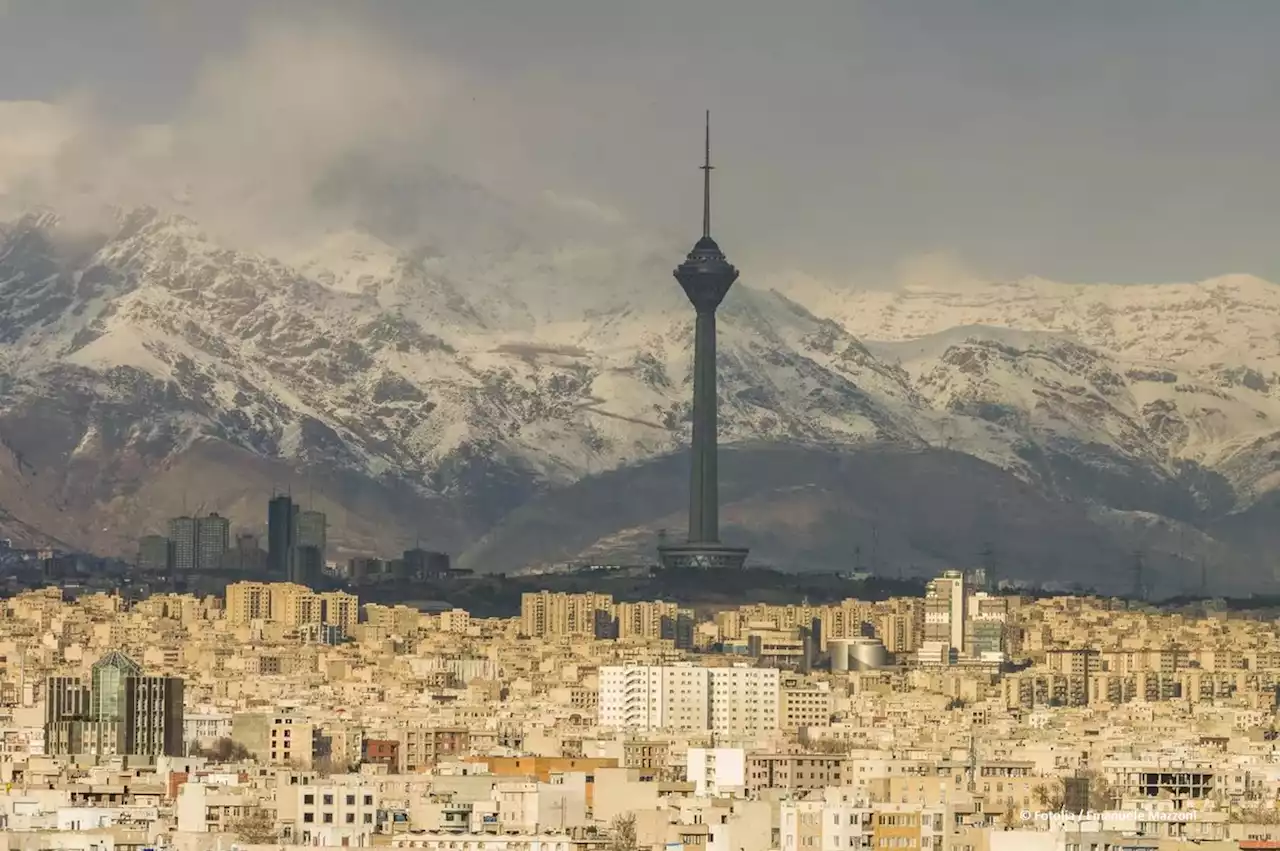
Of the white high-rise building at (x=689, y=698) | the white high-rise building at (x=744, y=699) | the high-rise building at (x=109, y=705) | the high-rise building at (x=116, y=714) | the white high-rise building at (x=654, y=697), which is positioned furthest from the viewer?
the white high-rise building at (x=654, y=697)

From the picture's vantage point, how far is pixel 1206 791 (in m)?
98.8

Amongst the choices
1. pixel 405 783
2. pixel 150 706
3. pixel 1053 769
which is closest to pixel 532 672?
pixel 150 706

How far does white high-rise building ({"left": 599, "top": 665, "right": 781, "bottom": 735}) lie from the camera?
5866 inches

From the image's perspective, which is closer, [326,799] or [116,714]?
[326,799]

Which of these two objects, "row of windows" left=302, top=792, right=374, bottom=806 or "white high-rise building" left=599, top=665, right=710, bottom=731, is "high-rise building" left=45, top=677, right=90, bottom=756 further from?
"row of windows" left=302, top=792, right=374, bottom=806

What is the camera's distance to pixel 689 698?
154 metres

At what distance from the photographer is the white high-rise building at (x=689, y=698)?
489 ft

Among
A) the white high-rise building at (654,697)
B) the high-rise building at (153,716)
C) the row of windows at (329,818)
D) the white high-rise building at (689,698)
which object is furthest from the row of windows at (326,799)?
the white high-rise building at (654,697)

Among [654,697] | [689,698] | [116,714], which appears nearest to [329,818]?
[116,714]

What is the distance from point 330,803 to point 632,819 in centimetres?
557

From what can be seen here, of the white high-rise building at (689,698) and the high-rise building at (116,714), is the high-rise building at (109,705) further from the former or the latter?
the white high-rise building at (689,698)

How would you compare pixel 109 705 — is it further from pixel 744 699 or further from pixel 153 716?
pixel 744 699

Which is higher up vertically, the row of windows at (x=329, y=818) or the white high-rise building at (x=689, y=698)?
the white high-rise building at (x=689, y=698)

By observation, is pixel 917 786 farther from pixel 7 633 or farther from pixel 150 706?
pixel 7 633
